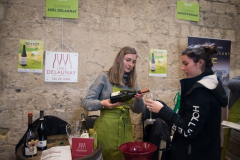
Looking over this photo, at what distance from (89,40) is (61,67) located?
548 millimetres

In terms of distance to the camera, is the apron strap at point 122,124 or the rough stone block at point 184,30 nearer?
the apron strap at point 122,124

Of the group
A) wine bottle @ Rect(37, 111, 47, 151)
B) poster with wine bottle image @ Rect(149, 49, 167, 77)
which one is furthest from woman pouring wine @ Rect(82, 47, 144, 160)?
poster with wine bottle image @ Rect(149, 49, 167, 77)

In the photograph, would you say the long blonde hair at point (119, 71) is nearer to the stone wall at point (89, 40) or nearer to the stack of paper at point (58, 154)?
the stack of paper at point (58, 154)

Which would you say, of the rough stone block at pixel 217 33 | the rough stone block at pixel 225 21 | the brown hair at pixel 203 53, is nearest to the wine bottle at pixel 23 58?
the brown hair at pixel 203 53

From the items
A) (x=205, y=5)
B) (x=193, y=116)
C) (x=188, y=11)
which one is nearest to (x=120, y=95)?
(x=193, y=116)

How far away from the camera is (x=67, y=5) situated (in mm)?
2645

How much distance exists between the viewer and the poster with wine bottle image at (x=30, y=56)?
2523 mm

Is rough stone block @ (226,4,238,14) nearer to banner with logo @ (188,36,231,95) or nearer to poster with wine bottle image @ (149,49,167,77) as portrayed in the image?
banner with logo @ (188,36,231,95)

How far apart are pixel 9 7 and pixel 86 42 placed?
3.56ft

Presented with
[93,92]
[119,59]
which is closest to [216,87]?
[119,59]

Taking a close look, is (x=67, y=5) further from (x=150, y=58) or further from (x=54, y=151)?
(x=54, y=151)

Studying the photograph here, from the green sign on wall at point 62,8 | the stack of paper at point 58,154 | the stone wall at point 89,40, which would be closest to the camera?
the stack of paper at point 58,154

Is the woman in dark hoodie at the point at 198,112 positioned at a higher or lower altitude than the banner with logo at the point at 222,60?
lower

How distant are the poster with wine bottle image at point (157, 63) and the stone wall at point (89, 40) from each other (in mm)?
72
